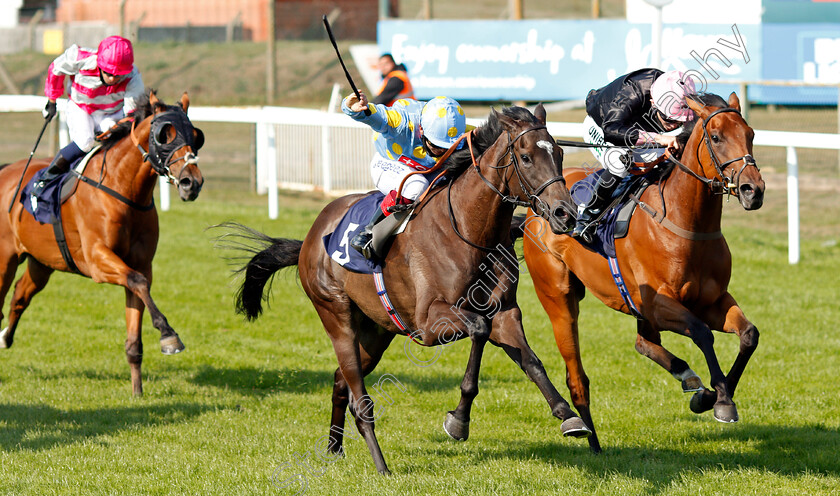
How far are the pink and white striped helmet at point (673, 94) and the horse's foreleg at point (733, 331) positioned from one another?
3.34ft

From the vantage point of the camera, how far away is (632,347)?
25.6 feet

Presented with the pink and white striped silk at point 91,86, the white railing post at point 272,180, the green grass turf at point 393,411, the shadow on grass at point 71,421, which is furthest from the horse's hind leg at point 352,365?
the white railing post at point 272,180

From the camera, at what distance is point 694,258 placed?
4.92 metres

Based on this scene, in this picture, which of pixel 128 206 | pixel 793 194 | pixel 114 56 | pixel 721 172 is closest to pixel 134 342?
pixel 128 206

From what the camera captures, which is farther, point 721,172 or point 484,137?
point 721,172

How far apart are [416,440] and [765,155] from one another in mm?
12483

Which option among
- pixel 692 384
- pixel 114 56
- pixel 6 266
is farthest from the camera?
pixel 6 266

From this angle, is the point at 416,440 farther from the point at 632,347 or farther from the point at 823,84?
the point at 823,84

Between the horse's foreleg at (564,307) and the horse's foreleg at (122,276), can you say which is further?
the horse's foreleg at (122,276)

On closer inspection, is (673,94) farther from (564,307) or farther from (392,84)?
(392,84)

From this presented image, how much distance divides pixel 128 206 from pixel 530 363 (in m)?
3.42

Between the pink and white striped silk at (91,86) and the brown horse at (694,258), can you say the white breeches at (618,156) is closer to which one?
the brown horse at (694,258)

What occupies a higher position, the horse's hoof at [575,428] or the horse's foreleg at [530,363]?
the horse's foreleg at [530,363]

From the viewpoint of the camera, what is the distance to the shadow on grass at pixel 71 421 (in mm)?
5526
